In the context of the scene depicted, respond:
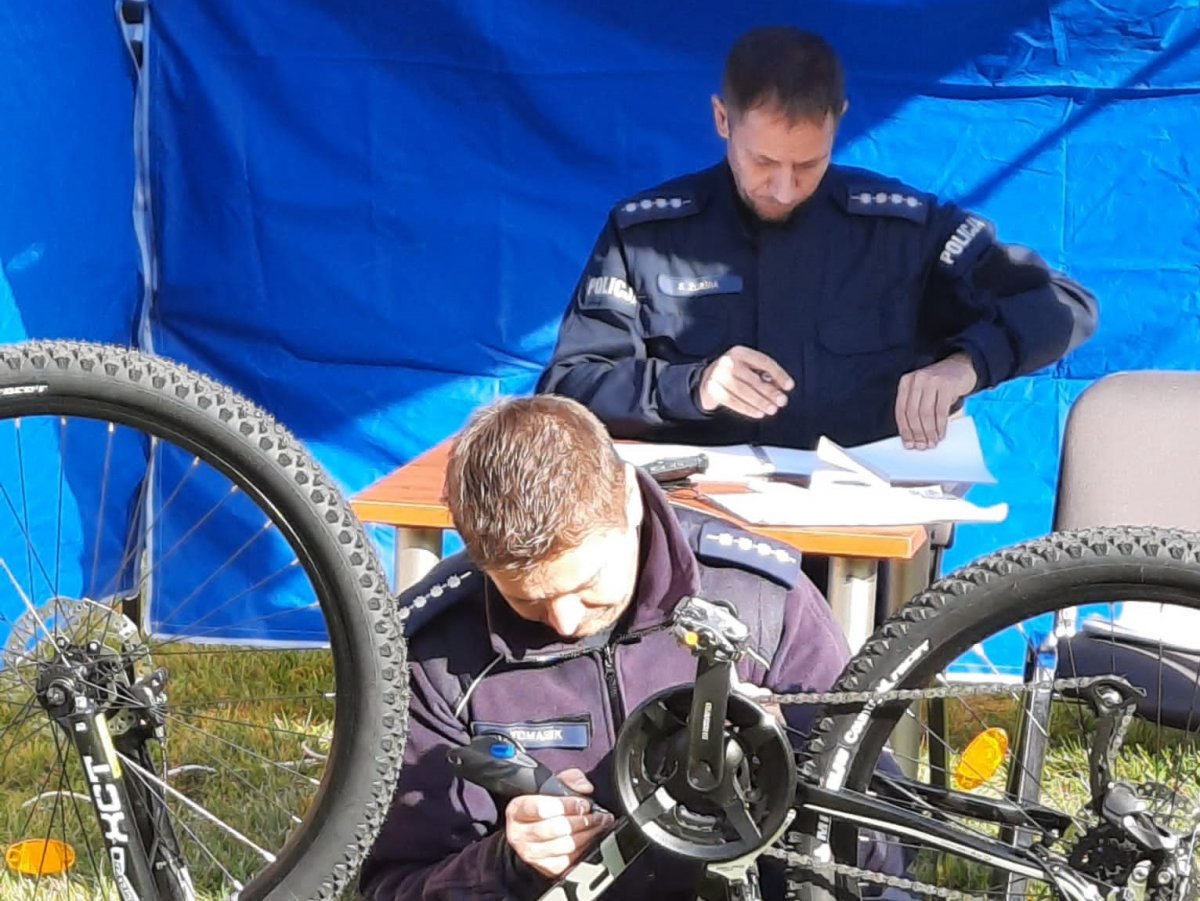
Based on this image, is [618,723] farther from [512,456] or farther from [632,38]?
[632,38]

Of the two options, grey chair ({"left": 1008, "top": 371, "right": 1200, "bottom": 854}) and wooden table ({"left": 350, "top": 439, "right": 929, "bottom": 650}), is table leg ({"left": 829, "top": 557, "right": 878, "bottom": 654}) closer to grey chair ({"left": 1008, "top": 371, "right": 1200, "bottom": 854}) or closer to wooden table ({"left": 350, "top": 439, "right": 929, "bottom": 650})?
wooden table ({"left": 350, "top": 439, "right": 929, "bottom": 650})

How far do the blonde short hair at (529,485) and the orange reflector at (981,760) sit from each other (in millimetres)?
661

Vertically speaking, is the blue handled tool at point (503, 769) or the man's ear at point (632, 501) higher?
the man's ear at point (632, 501)

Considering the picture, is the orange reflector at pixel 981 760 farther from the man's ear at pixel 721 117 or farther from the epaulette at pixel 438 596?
the man's ear at pixel 721 117

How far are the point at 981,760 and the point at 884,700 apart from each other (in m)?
0.55

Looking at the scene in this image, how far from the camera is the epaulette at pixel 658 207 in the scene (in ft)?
10.7

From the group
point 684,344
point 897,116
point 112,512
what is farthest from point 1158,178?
point 112,512

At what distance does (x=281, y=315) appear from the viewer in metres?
3.84

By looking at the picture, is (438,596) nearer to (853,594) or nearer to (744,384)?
(853,594)

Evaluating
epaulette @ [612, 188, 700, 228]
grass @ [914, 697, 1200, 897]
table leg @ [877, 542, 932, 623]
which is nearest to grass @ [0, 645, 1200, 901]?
grass @ [914, 697, 1200, 897]

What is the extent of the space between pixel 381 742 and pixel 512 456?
31 cm

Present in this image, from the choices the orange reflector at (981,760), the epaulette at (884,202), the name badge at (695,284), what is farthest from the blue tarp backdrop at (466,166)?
the orange reflector at (981,760)

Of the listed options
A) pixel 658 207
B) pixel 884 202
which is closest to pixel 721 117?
pixel 658 207

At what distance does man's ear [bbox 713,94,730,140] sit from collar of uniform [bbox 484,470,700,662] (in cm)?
185
